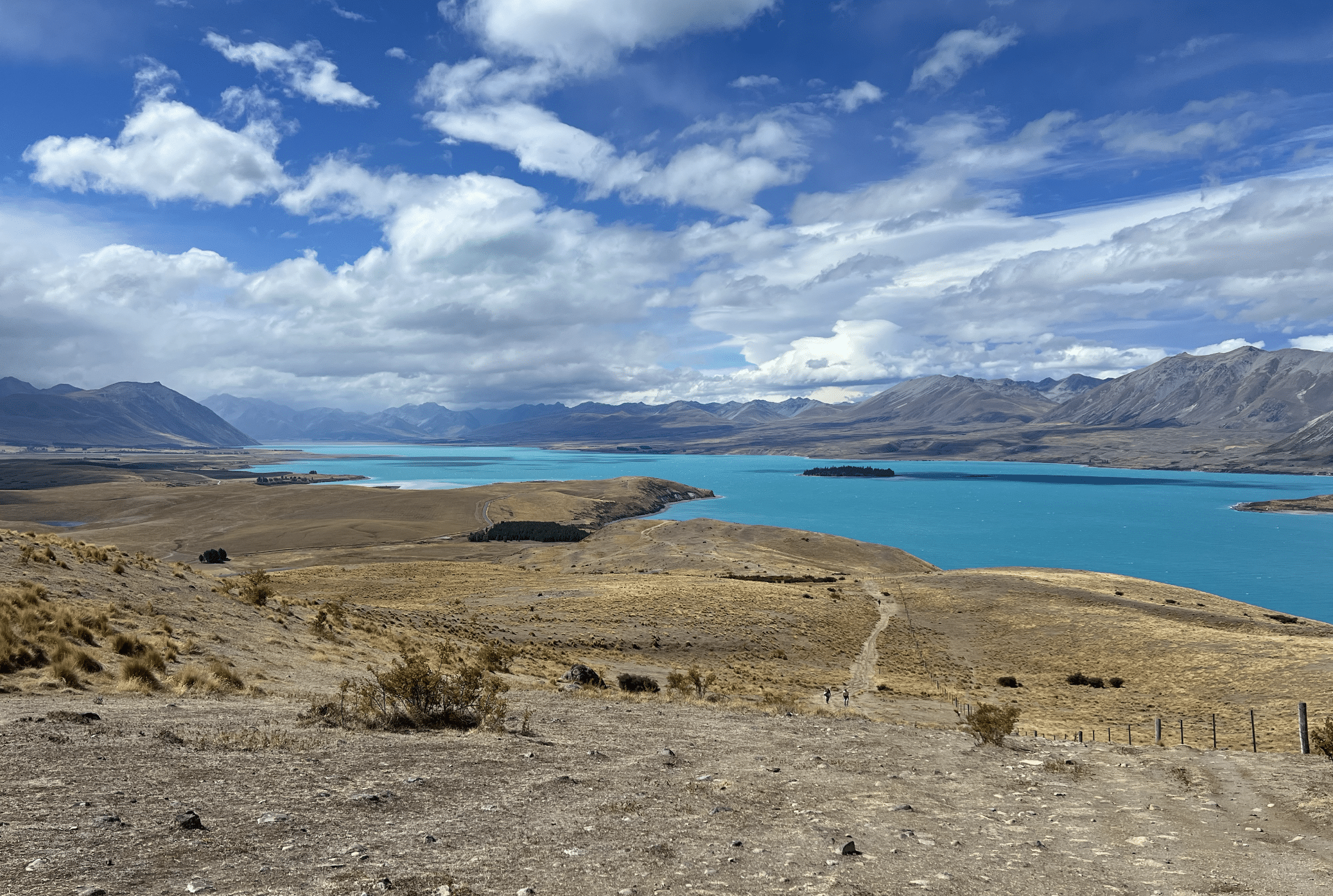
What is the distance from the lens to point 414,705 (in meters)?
12.4

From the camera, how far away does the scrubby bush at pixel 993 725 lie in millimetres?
15633

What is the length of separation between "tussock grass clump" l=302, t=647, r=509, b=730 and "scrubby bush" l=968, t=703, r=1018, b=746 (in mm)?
10992

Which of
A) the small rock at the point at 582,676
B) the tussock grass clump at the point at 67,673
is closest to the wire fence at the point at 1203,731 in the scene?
the small rock at the point at 582,676

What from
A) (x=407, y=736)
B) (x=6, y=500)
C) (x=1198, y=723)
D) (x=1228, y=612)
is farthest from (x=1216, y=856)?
(x=6, y=500)

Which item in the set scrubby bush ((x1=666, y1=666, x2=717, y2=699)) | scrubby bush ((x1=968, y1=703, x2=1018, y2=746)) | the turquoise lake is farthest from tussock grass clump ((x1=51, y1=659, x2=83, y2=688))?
the turquoise lake

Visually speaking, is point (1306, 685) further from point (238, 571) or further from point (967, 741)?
point (238, 571)

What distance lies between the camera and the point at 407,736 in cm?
1113

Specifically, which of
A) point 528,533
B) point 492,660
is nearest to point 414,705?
point 492,660

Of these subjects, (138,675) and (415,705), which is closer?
(415,705)

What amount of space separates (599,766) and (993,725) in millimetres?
10058

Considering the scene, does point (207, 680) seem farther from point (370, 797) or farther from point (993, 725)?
point (993, 725)

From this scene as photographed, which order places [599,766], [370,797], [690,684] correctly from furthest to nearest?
[690,684]
[599,766]
[370,797]

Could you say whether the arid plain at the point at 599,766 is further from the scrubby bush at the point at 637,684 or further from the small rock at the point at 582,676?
the scrubby bush at the point at 637,684

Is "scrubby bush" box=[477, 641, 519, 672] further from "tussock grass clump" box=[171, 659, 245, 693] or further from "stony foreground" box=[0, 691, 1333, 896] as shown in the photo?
"stony foreground" box=[0, 691, 1333, 896]
